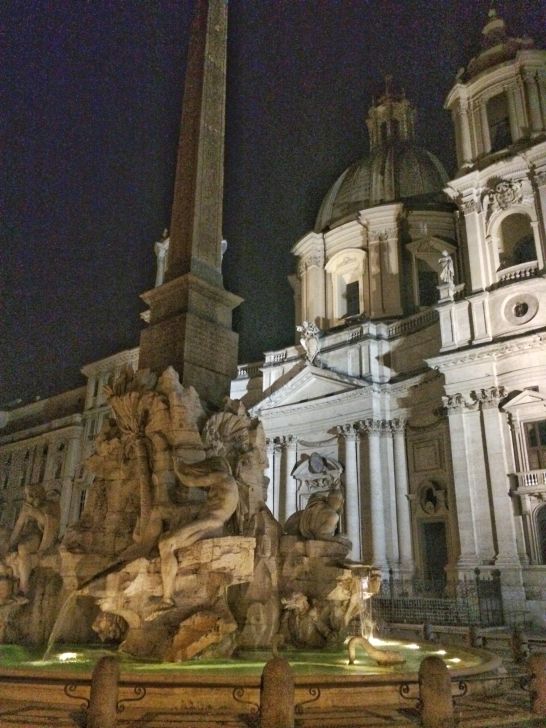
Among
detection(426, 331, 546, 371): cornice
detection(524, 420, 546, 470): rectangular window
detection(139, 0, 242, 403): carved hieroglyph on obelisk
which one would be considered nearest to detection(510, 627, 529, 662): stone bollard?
detection(139, 0, 242, 403): carved hieroglyph on obelisk

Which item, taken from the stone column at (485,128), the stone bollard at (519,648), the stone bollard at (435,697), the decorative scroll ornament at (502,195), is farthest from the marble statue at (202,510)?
the stone column at (485,128)

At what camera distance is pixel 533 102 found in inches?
1053

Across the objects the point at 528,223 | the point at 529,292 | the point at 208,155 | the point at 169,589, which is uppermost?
the point at 528,223

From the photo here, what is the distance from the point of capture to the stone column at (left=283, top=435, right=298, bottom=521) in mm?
30641

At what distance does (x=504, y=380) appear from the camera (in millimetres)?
23453

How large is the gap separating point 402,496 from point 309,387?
715 cm

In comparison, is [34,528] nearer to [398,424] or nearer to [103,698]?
[103,698]

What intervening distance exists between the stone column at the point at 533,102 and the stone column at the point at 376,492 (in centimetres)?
1479

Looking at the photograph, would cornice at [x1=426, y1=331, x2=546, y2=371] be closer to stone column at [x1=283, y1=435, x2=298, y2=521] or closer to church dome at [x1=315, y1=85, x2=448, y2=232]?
stone column at [x1=283, y1=435, x2=298, y2=521]

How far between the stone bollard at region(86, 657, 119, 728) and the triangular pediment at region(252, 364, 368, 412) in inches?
956

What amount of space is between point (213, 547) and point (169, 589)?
0.78m

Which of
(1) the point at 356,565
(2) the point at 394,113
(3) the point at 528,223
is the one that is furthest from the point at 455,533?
(2) the point at 394,113

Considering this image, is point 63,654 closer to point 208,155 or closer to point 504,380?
point 208,155

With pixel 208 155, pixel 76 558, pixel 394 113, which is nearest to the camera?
pixel 76 558
